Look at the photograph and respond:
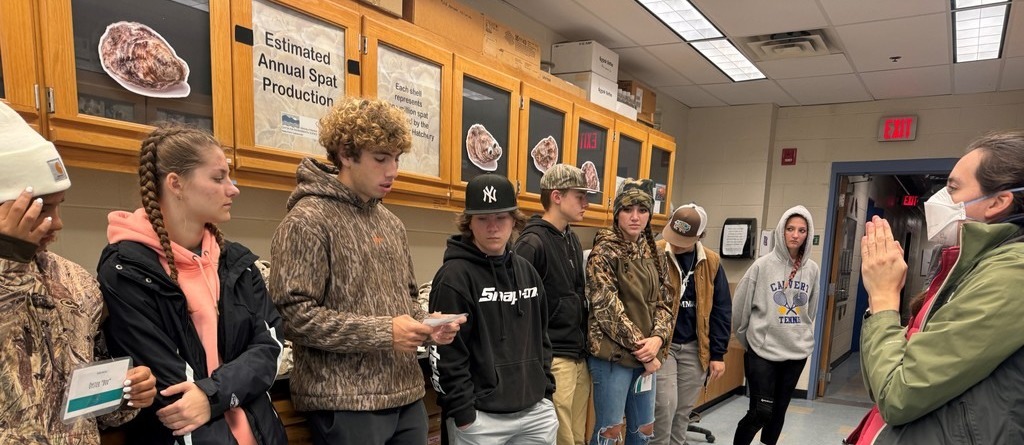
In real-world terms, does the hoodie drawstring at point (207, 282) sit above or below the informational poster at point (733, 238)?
above

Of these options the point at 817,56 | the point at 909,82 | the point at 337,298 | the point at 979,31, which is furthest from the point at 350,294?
the point at 909,82

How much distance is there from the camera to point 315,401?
4.32 feet

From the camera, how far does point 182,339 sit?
3.61 feet

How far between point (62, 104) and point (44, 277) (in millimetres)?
601

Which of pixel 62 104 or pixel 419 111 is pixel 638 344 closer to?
pixel 419 111

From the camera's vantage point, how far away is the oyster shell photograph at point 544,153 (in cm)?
294

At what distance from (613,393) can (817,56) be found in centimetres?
297

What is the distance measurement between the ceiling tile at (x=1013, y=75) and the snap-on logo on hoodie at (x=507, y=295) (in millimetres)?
3992

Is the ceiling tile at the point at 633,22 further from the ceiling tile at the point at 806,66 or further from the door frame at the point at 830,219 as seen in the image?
the door frame at the point at 830,219

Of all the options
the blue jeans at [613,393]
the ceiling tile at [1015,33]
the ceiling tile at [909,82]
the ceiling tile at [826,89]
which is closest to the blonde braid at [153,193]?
the blue jeans at [613,393]

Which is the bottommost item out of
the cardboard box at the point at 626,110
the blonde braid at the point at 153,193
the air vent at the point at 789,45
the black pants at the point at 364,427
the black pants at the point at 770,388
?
the black pants at the point at 770,388

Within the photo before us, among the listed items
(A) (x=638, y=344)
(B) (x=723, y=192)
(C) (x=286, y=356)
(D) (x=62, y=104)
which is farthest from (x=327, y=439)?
(B) (x=723, y=192)

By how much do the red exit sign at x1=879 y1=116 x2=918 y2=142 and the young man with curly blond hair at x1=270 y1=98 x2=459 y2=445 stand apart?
4.93m

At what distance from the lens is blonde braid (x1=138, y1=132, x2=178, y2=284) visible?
3.66 feet
